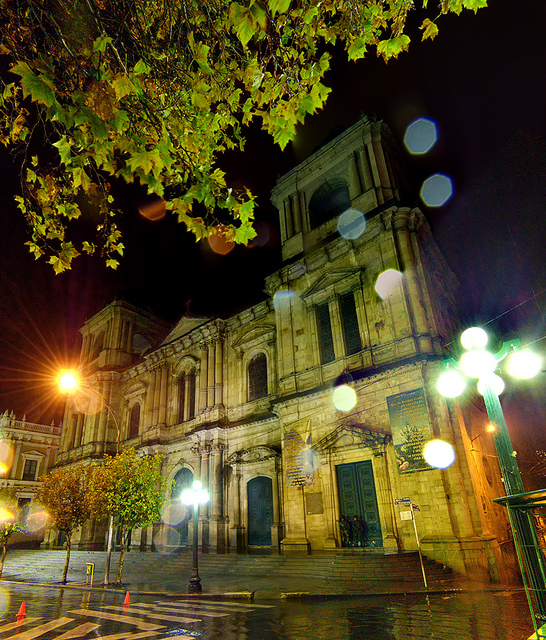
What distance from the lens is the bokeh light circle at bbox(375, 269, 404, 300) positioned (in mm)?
17172

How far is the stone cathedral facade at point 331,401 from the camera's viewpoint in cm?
1438

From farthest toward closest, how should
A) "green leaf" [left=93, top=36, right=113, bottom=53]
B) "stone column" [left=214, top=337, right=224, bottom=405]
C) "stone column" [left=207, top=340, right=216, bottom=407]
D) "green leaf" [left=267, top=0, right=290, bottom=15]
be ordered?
"stone column" [left=207, top=340, right=216, bottom=407]
"stone column" [left=214, top=337, right=224, bottom=405]
"green leaf" [left=93, top=36, right=113, bottom=53]
"green leaf" [left=267, top=0, right=290, bottom=15]

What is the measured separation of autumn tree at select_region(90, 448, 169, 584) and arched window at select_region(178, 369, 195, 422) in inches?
376

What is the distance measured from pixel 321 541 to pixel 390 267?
38.3 ft

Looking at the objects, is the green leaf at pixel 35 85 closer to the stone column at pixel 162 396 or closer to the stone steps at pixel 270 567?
the stone steps at pixel 270 567

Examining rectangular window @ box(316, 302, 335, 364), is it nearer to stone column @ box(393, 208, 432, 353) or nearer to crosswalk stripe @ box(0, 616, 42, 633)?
stone column @ box(393, 208, 432, 353)

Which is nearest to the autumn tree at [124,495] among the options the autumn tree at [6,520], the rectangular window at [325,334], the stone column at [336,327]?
the autumn tree at [6,520]

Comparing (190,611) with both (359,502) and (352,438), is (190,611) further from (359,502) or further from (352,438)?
(352,438)

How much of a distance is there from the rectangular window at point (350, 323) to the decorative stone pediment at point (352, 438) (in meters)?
3.47

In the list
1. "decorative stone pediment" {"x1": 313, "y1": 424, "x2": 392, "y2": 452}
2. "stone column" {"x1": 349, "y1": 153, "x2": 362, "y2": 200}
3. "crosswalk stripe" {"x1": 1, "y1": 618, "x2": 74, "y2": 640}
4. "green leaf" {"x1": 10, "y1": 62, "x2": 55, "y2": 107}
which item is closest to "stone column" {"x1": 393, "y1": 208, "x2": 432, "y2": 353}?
"stone column" {"x1": 349, "y1": 153, "x2": 362, "y2": 200}

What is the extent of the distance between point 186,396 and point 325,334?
12.3 m

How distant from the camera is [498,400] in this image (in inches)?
185

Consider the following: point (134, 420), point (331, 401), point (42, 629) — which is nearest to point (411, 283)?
point (331, 401)

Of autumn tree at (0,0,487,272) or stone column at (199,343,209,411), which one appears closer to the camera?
autumn tree at (0,0,487,272)
